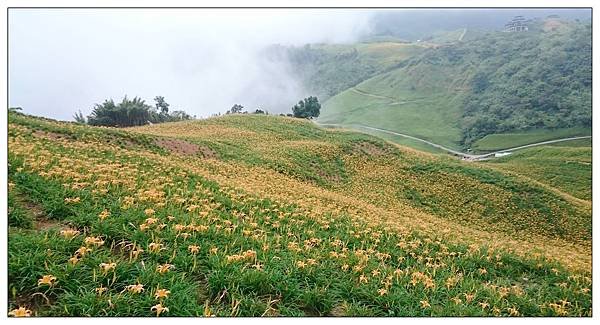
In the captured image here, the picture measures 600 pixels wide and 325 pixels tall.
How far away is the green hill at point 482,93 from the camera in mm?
86125

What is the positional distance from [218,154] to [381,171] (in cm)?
1002

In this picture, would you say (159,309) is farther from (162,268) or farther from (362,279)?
(362,279)

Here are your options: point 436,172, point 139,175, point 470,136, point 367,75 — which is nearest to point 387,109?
point 470,136

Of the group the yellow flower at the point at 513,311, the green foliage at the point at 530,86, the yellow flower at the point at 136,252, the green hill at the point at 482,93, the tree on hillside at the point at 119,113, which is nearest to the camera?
the yellow flower at the point at 136,252

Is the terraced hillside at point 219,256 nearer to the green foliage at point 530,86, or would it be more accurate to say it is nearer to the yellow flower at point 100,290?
the yellow flower at point 100,290

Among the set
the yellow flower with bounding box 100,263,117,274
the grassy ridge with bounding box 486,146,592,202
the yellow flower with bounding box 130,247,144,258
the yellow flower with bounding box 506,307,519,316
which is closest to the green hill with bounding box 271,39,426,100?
the grassy ridge with bounding box 486,146,592,202

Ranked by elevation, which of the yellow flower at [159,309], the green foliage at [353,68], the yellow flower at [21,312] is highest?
the green foliage at [353,68]

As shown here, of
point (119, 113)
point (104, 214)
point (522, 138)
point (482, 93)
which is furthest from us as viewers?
point (482, 93)

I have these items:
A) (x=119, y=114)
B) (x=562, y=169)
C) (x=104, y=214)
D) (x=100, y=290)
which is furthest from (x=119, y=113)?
(x=562, y=169)

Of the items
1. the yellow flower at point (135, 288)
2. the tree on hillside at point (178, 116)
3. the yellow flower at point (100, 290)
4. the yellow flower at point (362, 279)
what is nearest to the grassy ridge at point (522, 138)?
the tree on hillside at point (178, 116)

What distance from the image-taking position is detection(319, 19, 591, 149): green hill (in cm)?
8612

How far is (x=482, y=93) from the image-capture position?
113062mm

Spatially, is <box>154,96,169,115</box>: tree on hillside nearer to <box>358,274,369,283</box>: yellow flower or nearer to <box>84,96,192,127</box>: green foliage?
<box>84,96,192,127</box>: green foliage

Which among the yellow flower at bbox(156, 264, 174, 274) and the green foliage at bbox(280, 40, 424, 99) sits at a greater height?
the green foliage at bbox(280, 40, 424, 99)
